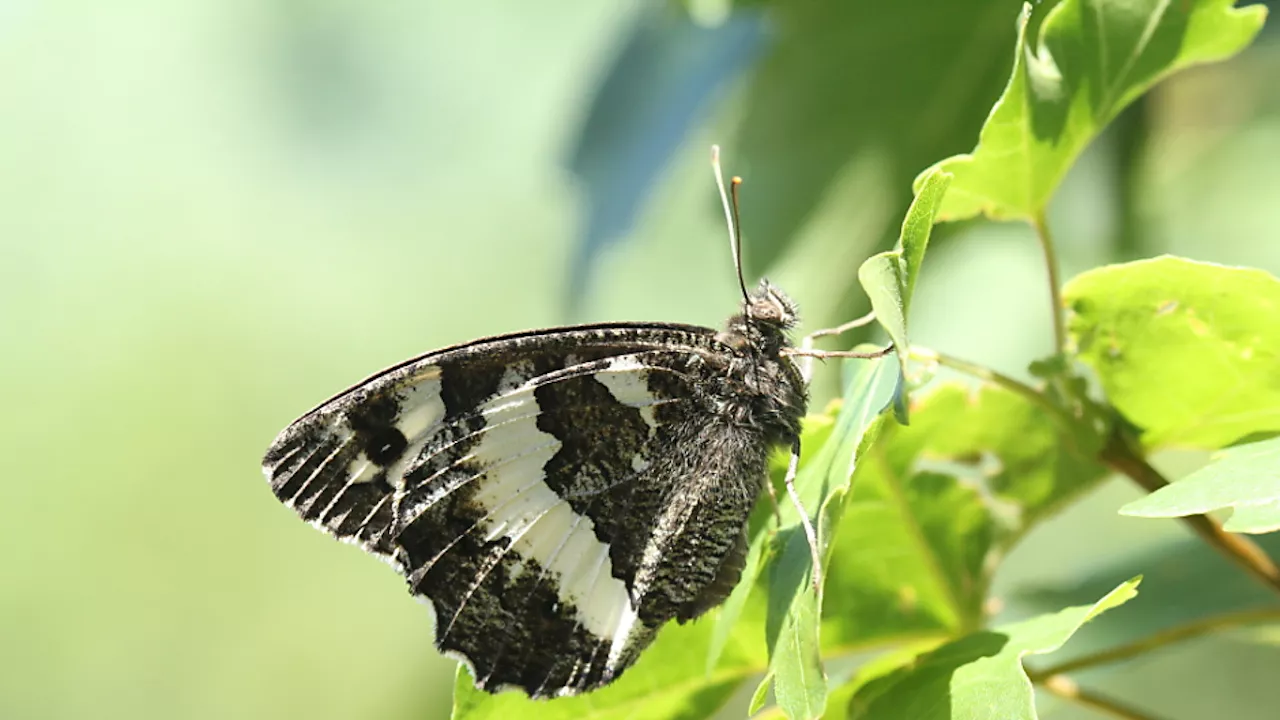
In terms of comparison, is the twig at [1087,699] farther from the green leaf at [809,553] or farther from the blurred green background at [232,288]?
Result: the blurred green background at [232,288]

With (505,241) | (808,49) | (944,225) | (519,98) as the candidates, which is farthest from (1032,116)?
(505,241)

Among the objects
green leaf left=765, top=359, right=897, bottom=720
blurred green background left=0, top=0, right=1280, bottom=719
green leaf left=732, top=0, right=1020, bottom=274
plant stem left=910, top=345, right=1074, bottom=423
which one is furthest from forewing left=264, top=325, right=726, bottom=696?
blurred green background left=0, top=0, right=1280, bottom=719

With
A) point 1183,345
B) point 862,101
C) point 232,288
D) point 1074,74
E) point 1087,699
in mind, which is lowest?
point 1087,699

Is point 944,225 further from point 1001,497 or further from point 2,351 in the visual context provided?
point 2,351

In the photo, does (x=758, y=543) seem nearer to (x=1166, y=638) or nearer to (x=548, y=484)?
(x=548, y=484)

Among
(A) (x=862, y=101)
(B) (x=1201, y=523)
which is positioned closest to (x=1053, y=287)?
(B) (x=1201, y=523)

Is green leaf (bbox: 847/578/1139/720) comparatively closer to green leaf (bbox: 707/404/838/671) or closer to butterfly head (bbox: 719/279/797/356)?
green leaf (bbox: 707/404/838/671)

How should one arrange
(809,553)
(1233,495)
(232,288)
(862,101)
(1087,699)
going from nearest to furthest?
(1233,495) < (809,553) < (1087,699) < (862,101) < (232,288)

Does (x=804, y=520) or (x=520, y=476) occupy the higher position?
(x=520, y=476)
